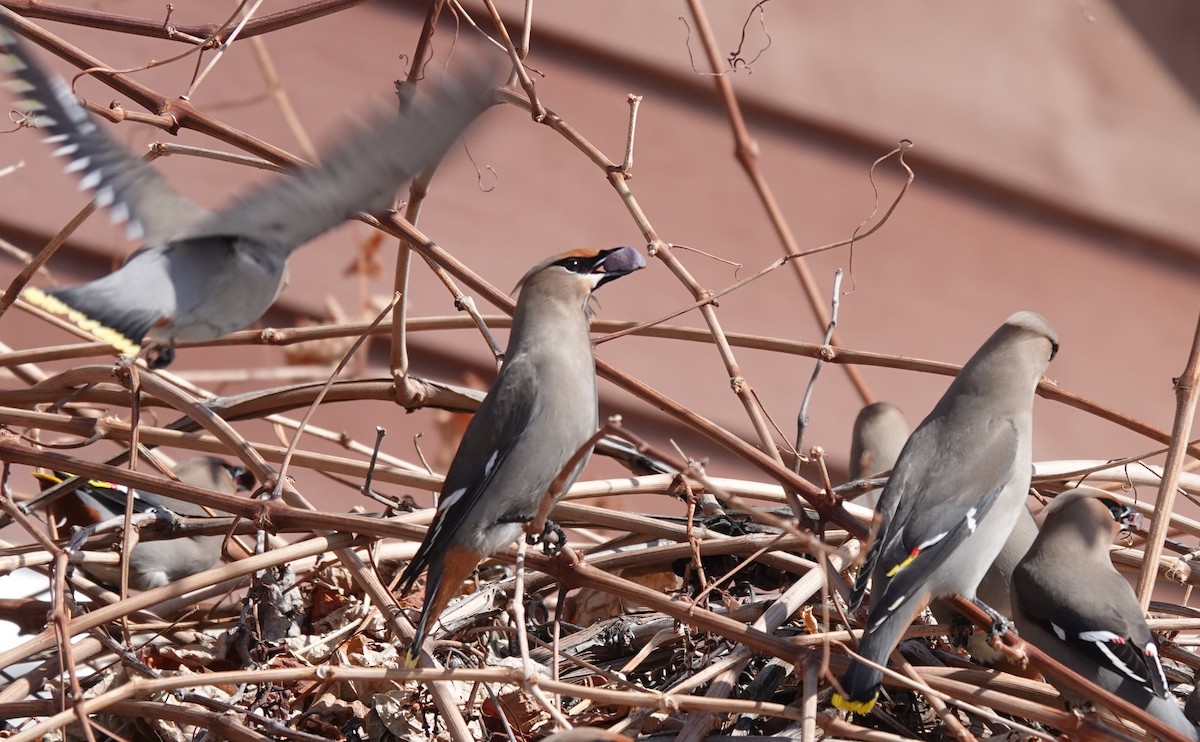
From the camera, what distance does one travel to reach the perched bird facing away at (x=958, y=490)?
109 inches

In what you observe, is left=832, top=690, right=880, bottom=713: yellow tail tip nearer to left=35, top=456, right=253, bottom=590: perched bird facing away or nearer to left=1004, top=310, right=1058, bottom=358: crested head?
left=1004, top=310, right=1058, bottom=358: crested head

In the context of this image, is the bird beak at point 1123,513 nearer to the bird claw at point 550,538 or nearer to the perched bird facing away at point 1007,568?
the perched bird facing away at point 1007,568

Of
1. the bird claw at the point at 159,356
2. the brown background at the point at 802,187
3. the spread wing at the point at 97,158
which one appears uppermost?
the brown background at the point at 802,187

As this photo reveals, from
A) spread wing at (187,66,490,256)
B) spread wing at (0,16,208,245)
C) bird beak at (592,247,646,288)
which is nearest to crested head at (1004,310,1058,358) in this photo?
bird beak at (592,247,646,288)

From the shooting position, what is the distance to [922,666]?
2.91 m

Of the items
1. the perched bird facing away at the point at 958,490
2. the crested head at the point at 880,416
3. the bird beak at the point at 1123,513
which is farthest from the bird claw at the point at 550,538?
the crested head at the point at 880,416

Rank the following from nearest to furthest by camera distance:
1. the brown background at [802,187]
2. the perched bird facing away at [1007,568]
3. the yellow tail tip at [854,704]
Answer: the yellow tail tip at [854,704], the perched bird facing away at [1007,568], the brown background at [802,187]

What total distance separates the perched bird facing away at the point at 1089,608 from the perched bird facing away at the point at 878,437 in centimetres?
109

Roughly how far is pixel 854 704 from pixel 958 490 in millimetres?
668

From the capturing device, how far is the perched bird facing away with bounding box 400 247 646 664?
2.89 meters

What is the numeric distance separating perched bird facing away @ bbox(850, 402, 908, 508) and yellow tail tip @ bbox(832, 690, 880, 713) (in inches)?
73.0

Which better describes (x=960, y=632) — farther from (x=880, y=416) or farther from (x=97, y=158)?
(x=97, y=158)

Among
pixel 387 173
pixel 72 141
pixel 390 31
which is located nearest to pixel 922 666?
pixel 387 173

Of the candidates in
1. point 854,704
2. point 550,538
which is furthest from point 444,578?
point 854,704
